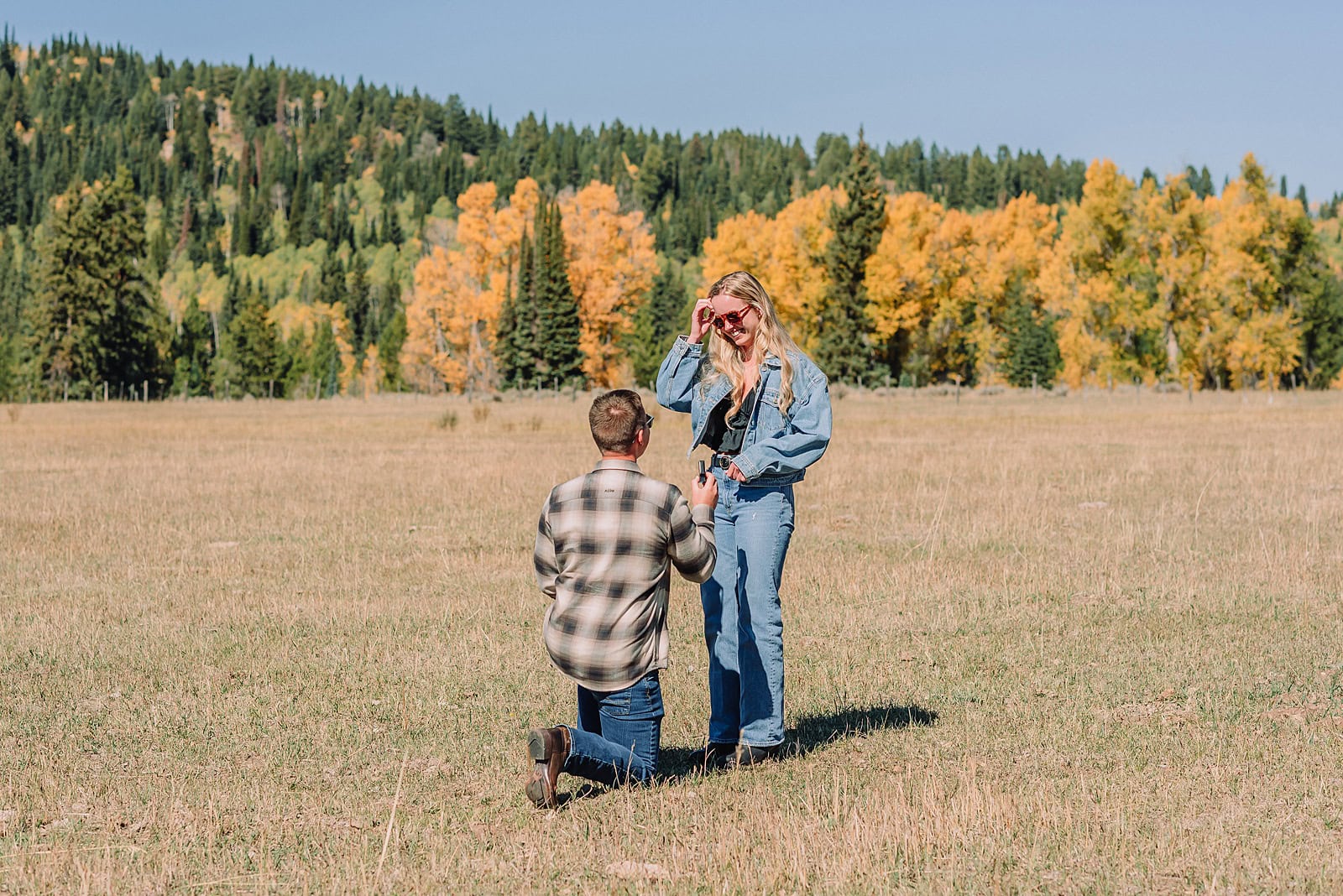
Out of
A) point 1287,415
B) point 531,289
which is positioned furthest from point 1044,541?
point 531,289

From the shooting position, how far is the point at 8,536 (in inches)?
599

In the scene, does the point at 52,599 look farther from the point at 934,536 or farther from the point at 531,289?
the point at 531,289

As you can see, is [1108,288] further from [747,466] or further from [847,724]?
[747,466]

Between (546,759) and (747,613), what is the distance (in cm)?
139

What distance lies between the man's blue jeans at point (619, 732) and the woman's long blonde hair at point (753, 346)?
138 centimetres

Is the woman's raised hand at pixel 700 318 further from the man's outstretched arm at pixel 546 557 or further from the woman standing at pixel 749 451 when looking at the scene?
the man's outstretched arm at pixel 546 557

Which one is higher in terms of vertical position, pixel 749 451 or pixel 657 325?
pixel 657 325

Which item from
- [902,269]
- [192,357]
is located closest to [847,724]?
[902,269]

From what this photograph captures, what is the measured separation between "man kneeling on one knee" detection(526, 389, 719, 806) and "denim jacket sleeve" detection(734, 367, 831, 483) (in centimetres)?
41

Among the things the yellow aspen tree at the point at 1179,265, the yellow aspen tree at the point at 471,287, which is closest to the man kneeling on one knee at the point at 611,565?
the yellow aspen tree at the point at 1179,265

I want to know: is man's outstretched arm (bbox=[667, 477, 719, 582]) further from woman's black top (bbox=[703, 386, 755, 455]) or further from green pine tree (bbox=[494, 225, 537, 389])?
green pine tree (bbox=[494, 225, 537, 389])

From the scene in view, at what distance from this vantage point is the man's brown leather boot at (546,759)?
507 cm

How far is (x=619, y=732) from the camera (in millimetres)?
5496

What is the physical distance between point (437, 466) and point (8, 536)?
9911 millimetres
